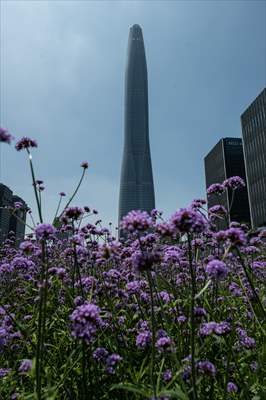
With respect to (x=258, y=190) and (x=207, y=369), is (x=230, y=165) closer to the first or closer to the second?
(x=258, y=190)

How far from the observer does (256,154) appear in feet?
311

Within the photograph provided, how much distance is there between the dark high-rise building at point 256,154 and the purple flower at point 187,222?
94.0 meters

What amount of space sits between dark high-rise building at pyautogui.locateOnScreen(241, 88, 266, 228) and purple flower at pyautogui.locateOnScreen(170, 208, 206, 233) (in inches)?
3702

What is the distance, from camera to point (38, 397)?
1.85m

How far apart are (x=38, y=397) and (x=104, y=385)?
1155 millimetres

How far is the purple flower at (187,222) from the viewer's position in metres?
2.04

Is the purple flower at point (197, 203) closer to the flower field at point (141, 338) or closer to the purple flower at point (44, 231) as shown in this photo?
the flower field at point (141, 338)

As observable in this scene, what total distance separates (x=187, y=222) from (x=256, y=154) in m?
101

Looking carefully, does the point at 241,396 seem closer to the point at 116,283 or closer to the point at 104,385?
the point at 104,385

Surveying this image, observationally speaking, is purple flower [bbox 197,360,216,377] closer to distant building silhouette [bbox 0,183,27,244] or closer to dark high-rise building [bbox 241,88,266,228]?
distant building silhouette [bbox 0,183,27,244]

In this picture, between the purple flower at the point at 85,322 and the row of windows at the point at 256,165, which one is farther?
the row of windows at the point at 256,165

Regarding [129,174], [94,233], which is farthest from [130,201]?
[94,233]

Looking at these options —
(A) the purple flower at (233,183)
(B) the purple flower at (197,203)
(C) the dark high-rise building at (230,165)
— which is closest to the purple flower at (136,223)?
(B) the purple flower at (197,203)

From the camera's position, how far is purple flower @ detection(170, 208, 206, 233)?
204cm
